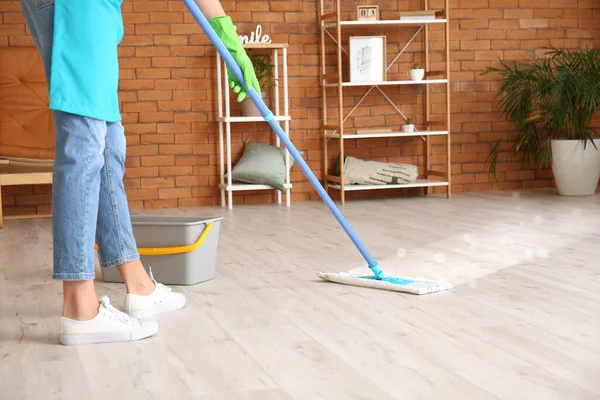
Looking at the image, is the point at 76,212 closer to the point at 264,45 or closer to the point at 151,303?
the point at 151,303

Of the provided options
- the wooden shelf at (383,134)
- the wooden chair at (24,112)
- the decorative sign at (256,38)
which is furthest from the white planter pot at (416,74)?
the wooden chair at (24,112)

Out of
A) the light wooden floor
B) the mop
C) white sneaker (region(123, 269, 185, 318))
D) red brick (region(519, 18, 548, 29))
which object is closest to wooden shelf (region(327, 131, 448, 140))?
red brick (region(519, 18, 548, 29))

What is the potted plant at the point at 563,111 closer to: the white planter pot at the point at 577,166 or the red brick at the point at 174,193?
the white planter pot at the point at 577,166

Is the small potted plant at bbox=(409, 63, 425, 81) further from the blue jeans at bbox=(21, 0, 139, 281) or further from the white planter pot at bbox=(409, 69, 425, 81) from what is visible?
the blue jeans at bbox=(21, 0, 139, 281)

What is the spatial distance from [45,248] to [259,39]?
221 cm

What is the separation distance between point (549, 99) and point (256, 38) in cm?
183

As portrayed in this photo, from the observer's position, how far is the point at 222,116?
5.49m

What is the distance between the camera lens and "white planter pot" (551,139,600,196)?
5395 mm

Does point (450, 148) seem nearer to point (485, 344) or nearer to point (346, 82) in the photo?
point (346, 82)

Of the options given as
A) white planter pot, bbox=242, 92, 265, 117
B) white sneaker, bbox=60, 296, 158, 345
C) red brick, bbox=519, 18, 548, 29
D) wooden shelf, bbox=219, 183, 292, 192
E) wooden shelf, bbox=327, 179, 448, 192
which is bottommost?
white sneaker, bbox=60, 296, 158, 345

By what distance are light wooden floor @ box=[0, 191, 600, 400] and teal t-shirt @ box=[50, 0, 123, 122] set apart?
576 millimetres

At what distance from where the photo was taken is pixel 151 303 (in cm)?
242

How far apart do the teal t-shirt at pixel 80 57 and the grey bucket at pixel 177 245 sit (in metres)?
0.70

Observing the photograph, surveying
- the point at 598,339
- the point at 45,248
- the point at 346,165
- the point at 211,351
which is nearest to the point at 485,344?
the point at 598,339
